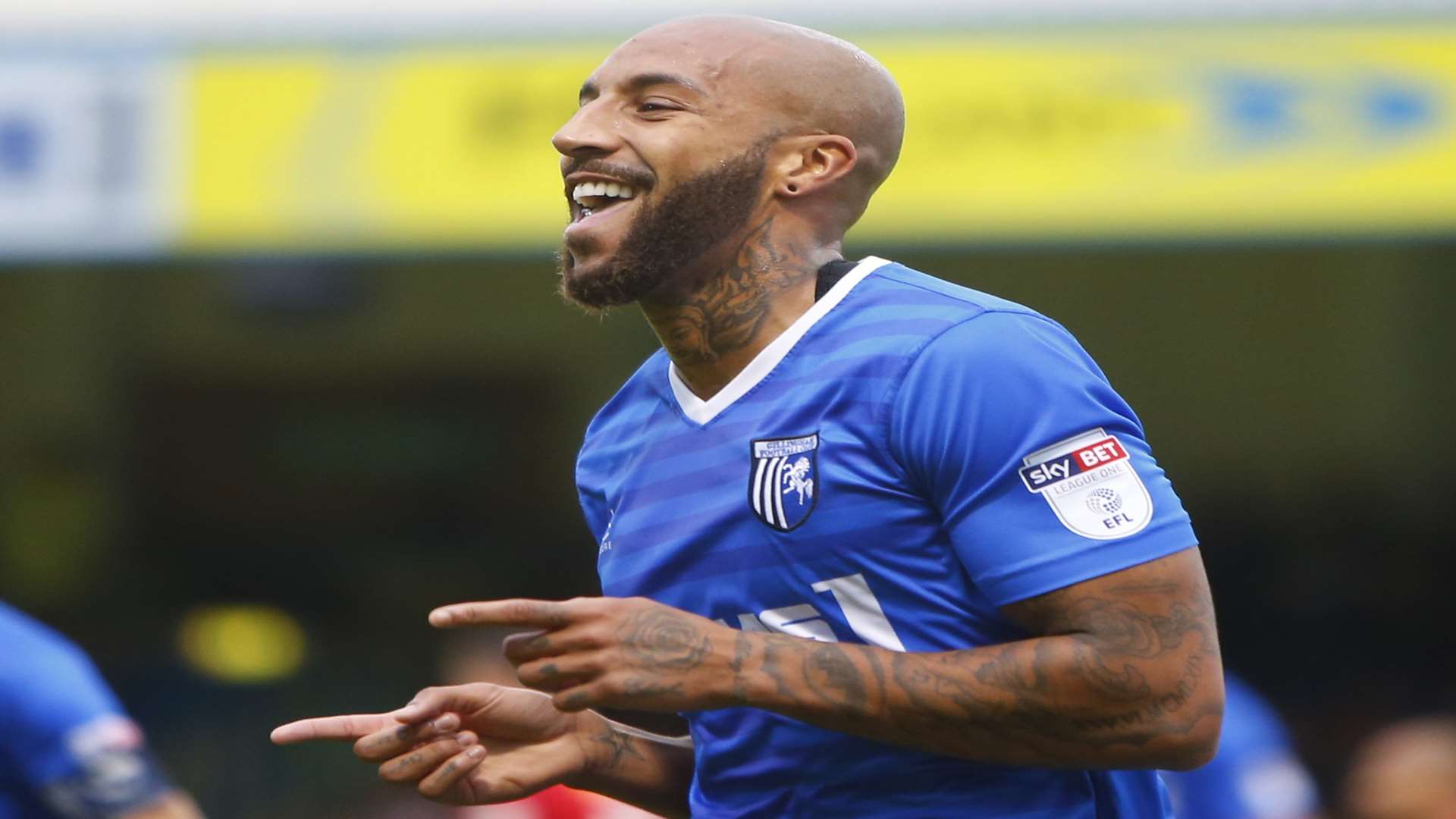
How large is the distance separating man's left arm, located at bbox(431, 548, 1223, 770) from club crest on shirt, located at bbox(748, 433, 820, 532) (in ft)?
0.59

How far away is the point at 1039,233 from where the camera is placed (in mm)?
6629

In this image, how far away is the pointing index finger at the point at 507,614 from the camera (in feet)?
6.76

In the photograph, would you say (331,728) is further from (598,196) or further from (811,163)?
(811,163)

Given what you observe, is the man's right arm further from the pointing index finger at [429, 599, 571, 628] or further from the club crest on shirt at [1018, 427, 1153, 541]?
the club crest on shirt at [1018, 427, 1153, 541]

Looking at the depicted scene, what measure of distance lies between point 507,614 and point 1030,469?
0.61 m

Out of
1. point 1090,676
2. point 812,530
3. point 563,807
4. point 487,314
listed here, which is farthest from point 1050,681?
point 487,314

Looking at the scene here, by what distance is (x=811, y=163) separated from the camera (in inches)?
102

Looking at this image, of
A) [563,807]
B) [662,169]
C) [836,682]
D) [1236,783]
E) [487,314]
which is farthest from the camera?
[487,314]

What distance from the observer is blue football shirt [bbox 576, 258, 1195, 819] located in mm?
2180

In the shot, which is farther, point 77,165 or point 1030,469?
point 77,165

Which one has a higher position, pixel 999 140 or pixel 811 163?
pixel 999 140

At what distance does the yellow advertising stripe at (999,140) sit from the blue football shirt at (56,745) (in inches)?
123

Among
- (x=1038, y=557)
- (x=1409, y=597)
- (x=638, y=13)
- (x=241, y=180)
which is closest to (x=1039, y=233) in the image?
(x=638, y=13)

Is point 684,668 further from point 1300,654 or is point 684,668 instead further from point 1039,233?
point 1300,654
